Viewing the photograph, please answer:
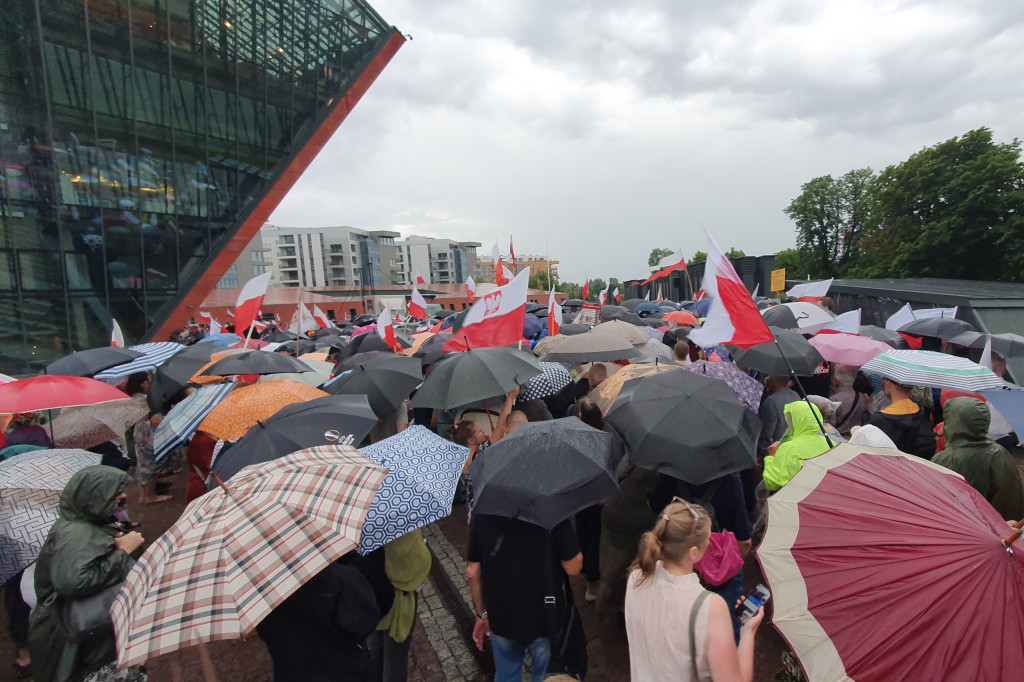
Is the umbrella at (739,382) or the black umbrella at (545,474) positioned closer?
the black umbrella at (545,474)

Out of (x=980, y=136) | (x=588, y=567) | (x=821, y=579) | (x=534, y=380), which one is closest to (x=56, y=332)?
(x=534, y=380)

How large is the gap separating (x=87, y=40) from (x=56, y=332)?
1049 cm

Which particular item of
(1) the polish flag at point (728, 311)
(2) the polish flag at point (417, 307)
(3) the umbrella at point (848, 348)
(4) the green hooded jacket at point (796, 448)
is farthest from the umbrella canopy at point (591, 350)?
(2) the polish flag at point (417, 307)

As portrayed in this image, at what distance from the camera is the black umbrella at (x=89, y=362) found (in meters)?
5.95

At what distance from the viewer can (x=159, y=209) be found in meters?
21.1

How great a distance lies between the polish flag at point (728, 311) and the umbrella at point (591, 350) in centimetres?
226

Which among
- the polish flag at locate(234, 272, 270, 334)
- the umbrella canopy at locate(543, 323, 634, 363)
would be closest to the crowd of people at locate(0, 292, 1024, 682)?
the umbrella canopy at locate(543, 323, 634, 363)

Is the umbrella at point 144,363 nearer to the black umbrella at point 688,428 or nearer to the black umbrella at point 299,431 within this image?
the black umbrella at point 299,431

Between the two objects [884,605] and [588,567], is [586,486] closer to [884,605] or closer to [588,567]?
[884,605]

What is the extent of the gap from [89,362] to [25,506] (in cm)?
379

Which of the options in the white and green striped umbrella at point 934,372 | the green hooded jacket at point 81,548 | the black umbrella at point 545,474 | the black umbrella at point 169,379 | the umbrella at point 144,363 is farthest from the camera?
the umbrella at point 144,363

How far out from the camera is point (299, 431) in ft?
10.5

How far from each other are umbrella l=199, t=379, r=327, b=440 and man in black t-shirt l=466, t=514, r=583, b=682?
7.62 ft

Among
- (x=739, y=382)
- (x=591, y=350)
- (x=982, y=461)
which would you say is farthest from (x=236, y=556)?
(x=591, y=350)
